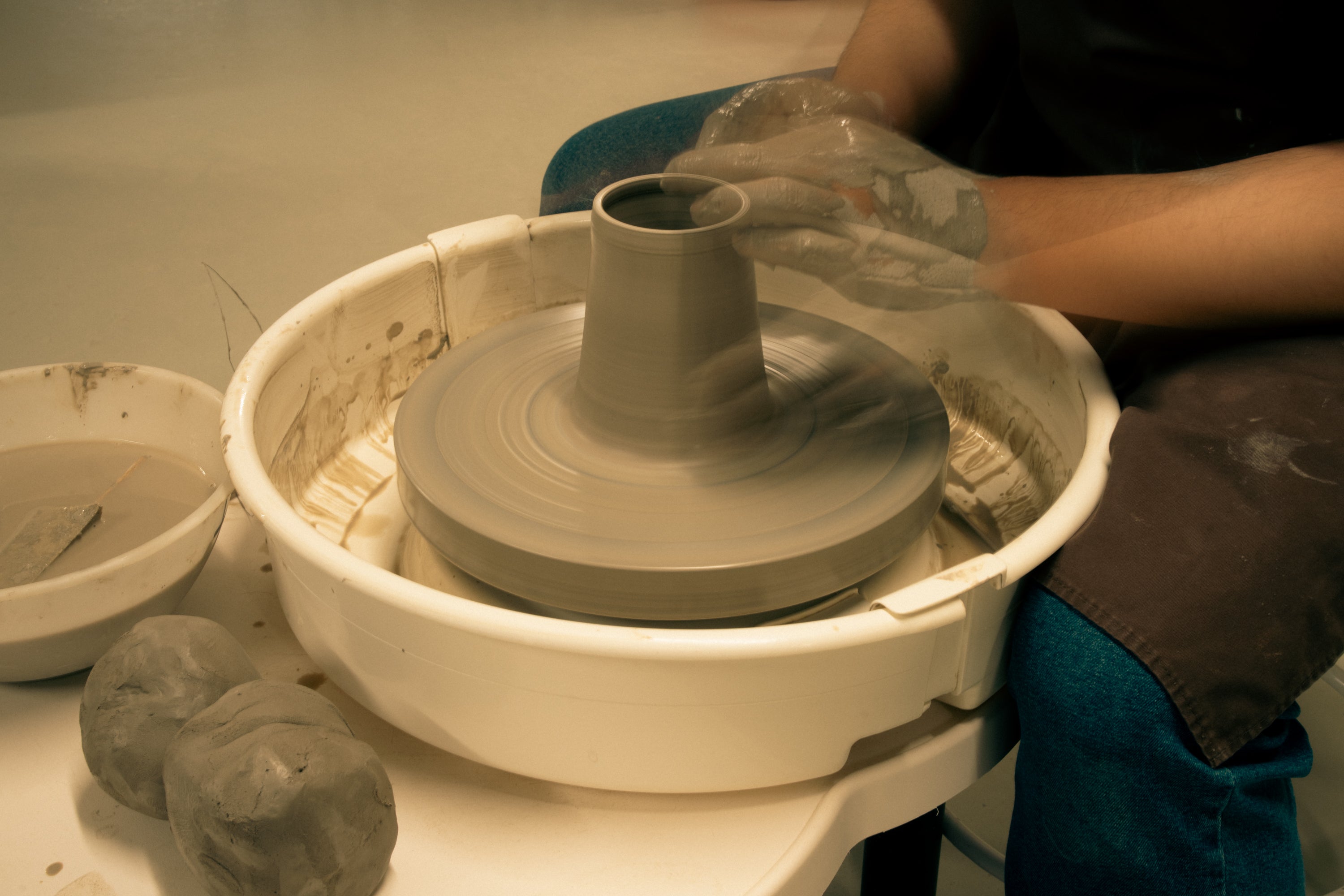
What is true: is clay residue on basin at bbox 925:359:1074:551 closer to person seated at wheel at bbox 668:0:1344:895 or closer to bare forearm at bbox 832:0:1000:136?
person seated at wheel at bbox 668:0:1344:895

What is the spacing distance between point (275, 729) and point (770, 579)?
39 cm

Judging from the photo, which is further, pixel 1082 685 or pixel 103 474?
pixel 103 474

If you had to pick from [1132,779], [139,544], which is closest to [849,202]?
[1132,779]

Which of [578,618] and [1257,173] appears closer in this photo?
[1257,173]

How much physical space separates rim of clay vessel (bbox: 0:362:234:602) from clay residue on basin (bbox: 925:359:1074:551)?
0.78m

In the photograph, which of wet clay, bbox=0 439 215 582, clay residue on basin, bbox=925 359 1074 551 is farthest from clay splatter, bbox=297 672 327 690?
clay residue on basin, bbox=925 359 1074 551

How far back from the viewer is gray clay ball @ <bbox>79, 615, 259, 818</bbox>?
2.28 ft

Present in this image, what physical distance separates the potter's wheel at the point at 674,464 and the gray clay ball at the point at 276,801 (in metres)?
0.21

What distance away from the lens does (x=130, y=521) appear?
0.99 m

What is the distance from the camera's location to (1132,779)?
0.67m

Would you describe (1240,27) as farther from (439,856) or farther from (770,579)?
(439,856)

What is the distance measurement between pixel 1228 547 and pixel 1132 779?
0.62 feet

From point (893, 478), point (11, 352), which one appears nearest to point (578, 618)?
point (893, 478)

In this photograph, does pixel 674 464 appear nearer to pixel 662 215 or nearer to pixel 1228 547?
pixel 662 215
